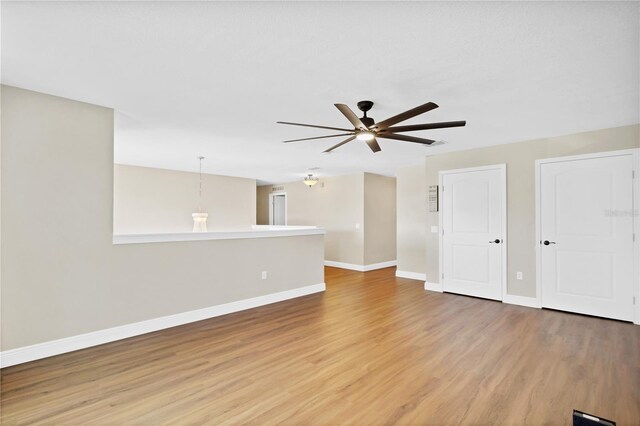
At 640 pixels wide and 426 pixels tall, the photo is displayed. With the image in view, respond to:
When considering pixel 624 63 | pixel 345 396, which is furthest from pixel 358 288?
pixel 624 63

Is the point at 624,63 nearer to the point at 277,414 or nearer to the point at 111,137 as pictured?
the point at 277,414

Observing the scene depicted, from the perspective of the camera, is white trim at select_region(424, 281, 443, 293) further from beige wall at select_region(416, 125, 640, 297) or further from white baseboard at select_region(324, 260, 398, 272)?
white baseboard at select_region(324, 260, 398, 272)

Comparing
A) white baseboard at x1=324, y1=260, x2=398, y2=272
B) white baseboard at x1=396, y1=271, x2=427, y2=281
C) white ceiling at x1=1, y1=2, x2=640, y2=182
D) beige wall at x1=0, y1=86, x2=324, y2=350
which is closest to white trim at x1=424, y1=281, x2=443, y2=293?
white baseboard at x1=396, y1=271, x2=427, y2=281

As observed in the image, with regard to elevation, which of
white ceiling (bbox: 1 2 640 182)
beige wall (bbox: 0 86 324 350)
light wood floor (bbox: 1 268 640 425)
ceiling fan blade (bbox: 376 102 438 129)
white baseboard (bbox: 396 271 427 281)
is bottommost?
light wood floor (bbox: 1 268 640 425)

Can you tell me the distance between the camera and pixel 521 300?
474cm

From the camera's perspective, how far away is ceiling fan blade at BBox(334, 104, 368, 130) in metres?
2.42

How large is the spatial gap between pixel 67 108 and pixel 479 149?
548 cm

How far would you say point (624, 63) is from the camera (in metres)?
2.42

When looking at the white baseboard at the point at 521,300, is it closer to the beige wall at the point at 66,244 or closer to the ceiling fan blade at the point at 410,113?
the ceiling fan blade at the point at 410,113

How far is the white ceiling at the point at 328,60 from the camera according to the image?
187 centimetres

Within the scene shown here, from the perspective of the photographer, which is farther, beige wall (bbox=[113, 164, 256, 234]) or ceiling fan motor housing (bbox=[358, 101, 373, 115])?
beige wall (bbox=[113, 164, 256, 234])

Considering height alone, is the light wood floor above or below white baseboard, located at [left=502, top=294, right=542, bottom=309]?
below

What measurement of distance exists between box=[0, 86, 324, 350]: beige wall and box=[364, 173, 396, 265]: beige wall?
4.85 metres

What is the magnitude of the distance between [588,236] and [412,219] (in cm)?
322
